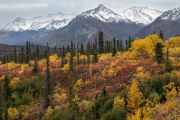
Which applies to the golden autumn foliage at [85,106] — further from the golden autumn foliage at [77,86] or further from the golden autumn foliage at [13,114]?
the golden autumn foliage at [13,114]

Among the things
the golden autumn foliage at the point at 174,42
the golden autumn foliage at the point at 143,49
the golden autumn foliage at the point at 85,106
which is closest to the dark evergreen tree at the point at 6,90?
the golden autumn foliage at the point at 85,106

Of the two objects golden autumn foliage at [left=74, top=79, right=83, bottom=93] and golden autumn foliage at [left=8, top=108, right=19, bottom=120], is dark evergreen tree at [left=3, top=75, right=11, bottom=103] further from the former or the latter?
golden autumn foliage at [left=74, top=79, right=83, bottom=93]

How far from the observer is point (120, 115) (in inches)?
630

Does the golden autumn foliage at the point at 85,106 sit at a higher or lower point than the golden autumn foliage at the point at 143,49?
lower

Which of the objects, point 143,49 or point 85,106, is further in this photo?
point 143,49

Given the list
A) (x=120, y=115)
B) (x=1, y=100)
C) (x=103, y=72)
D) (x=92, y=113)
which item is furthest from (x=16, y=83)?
(x=120, y=115)

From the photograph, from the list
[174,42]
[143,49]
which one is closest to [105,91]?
[143,49]

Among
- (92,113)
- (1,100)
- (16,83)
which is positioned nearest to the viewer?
(92,113)

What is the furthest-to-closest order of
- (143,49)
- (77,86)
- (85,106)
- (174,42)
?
(174,42), (143,49), (77,86), (85,106)

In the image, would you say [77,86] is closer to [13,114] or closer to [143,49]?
[13,114]

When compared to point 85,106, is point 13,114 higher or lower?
lower

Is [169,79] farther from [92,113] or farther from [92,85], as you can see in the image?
[92,85]

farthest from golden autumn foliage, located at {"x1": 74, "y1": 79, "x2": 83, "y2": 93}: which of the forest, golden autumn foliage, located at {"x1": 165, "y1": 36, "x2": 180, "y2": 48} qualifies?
golden autumn foliage, located at {"x1": 165, "y1": 36, "x2": 180, "y2": 48}

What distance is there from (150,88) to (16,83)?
37.6 meters
